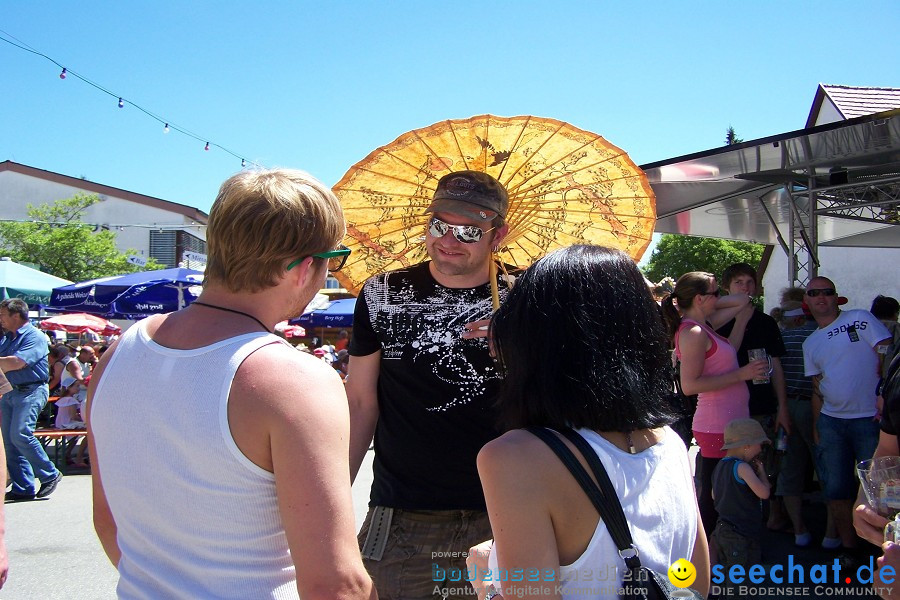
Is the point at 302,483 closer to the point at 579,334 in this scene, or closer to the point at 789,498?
the point at 579,334

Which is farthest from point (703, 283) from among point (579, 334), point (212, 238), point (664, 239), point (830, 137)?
point (664, 239)

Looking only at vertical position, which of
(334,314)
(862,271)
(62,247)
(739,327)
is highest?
(62,247)

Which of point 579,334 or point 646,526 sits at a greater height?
point 579,334

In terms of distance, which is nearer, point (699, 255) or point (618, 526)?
point (618, 526)

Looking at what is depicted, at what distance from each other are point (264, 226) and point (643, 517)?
0.96 metres

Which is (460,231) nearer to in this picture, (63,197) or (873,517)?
(873,517)

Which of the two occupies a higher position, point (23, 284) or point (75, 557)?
point (23, 284)

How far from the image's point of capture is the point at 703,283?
487 cm

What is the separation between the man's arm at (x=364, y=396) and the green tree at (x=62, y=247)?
2571 centimetres

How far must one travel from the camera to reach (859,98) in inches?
448

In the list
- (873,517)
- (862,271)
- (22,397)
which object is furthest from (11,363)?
(862,271)

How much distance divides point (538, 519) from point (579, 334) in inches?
15.0

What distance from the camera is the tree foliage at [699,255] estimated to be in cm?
3366

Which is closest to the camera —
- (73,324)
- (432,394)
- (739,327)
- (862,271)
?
(432,394)
